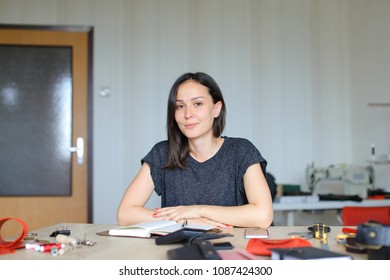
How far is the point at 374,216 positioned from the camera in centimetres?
181

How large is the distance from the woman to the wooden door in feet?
7.32

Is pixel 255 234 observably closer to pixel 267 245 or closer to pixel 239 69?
pixel 267 245

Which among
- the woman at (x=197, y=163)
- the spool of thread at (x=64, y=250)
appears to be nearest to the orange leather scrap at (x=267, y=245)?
the spool of thread at (x=64, y=250)

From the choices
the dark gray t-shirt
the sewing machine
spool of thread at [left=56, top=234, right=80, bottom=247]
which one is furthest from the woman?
the sewing machine

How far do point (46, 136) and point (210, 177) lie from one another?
256 cm

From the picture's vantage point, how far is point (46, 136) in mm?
4016

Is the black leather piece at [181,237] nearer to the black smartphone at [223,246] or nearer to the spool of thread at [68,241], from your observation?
the black smartphone at [223,246]

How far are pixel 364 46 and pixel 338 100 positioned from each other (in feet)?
1.86

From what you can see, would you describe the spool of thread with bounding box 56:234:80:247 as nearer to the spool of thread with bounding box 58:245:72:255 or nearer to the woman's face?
the spool of thread with bounding box 58:245:72:255

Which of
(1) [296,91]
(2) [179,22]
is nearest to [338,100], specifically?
(1) [296,91]

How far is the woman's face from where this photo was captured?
5.95ft

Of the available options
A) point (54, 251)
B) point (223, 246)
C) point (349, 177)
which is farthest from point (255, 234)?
point (349, 177)
